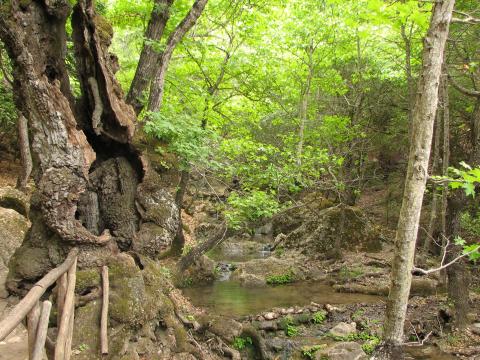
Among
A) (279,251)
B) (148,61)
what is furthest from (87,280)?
(279,251)

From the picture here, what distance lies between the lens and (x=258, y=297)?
11.8m

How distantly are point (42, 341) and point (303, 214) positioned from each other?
16.9 meters

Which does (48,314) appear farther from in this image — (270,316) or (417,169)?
(270,316)

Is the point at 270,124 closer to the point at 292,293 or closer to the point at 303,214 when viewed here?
the point at 303,214

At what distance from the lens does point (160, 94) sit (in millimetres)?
7340

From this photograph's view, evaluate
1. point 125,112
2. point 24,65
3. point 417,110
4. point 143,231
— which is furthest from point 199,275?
point 417,110

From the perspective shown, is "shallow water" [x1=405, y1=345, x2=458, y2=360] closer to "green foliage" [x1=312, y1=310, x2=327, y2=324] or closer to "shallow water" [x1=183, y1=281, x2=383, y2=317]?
"green foliage" [x1=312, y1=310, x2=327, y2=324]

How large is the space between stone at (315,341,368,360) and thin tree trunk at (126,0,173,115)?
6.37m

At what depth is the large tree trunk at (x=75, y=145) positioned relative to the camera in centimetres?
495

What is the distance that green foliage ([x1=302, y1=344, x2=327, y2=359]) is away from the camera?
26.1 ft

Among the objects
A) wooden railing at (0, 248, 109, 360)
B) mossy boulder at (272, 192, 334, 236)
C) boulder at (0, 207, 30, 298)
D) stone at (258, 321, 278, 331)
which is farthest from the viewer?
mossy boulder at (272, 192, 334, 236)

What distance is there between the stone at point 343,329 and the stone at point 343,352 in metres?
0.96

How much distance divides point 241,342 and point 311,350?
155cm

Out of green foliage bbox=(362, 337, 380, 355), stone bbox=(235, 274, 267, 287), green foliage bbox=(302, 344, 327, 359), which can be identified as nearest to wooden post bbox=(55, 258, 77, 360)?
green foliage bbox=(302, 344, 327, 359)
